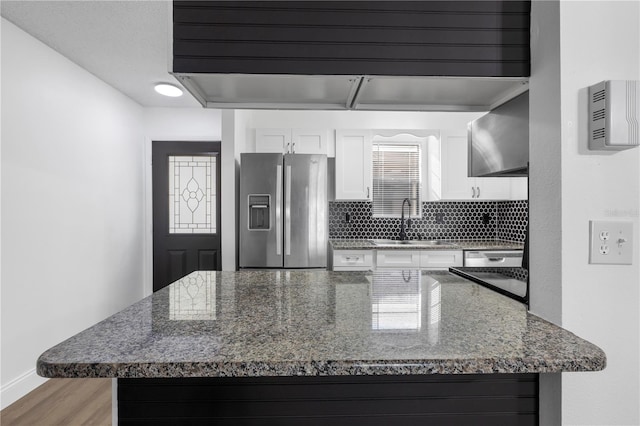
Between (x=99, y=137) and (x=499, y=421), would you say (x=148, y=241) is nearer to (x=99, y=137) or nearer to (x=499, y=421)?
(x=99, y=137)

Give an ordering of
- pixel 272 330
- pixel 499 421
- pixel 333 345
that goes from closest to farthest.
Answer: pixel 333 345 < pixel 272 330 < pixel 499 421

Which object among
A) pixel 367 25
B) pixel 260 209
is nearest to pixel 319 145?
pixel 260 209

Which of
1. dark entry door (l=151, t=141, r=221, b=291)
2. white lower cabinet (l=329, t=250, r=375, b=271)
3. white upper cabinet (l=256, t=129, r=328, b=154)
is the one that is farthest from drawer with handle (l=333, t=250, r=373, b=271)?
dark entry door (l=151, t=141, r=221, b=291)

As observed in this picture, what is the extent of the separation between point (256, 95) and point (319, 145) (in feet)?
7.96

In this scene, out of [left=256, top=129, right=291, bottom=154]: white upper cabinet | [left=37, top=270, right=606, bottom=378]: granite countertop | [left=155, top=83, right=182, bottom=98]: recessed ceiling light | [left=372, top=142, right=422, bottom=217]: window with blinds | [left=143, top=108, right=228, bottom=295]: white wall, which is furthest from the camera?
[left=143, top=108, right=228, bottom=295]: white wall

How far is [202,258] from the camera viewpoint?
4445 millimetres

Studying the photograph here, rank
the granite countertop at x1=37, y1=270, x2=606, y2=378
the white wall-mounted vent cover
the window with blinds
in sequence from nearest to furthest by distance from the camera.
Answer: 1. the granite countertop at x1=37, y1=270, x2=606, y2=378
2. the white wall-mounted vent cover
3. the window with blinds

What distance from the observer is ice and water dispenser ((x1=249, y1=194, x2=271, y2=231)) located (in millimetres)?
3412

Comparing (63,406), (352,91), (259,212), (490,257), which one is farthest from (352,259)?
(63,406)

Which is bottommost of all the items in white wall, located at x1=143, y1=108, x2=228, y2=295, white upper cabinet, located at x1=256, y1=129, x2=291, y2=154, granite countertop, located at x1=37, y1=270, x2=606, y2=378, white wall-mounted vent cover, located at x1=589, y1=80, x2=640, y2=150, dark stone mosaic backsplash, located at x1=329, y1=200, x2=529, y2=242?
granite countertop, located at x1=37, y1=270, x2=606, y2=378

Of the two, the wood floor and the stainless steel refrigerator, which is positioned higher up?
the stainless steel refrigerator

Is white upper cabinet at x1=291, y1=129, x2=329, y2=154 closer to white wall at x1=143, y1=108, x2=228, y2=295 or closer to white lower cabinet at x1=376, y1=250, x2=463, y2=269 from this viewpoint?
white wall at x1=143, y1=108, x2=228, y2=295

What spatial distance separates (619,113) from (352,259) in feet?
8.80

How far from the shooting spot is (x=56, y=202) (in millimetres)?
2912
